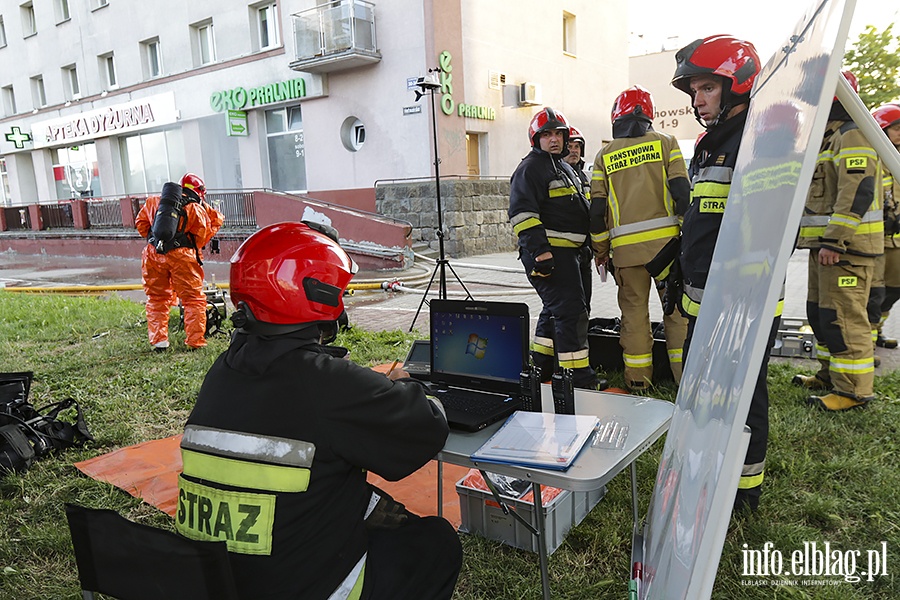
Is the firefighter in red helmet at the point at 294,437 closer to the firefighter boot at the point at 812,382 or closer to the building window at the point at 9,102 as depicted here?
the firefighter boot at the point at 812,382

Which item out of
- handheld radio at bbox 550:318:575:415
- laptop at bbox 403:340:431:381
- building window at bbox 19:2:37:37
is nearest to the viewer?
handheld radio at bbox 550:318:575:415

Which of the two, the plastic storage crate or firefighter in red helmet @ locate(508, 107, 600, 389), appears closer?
the plastic storage crate

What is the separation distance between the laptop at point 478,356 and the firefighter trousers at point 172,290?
5.03 metres

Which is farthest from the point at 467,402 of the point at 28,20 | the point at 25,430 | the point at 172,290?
the point at 28,20

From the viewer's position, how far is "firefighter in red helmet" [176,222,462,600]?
1662 millimetres

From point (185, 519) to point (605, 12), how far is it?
22338 millimetres

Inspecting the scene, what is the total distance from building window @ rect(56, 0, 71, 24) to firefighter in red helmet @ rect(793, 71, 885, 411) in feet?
89.1

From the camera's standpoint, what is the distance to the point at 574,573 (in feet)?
9.05

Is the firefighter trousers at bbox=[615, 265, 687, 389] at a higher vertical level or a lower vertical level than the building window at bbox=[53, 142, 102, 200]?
lower

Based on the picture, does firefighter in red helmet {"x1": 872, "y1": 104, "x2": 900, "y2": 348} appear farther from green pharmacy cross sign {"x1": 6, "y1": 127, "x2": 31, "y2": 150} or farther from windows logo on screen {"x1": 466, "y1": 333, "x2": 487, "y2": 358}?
green pharmacy cross sign {"x1": 6, "y1": 127, "x2": 31, "y2": 150}

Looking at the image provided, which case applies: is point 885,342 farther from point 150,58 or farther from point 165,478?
point 150,58

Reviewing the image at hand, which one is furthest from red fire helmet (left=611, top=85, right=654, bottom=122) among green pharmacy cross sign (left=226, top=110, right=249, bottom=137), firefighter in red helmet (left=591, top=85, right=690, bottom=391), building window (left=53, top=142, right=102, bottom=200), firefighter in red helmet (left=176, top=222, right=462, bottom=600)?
building window (left=53, top=142, right=102, bottom=200)

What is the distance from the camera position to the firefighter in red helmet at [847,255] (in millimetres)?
4012

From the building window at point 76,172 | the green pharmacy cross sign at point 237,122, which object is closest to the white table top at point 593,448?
the green pharmacy cross sign at point 237,122
